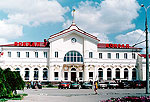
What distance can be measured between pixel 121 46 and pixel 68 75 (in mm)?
14997

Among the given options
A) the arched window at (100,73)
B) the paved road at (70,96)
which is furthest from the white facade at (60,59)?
the paved road at (70,96)

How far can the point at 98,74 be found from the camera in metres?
57.8

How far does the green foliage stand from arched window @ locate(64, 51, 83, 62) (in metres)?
33.2

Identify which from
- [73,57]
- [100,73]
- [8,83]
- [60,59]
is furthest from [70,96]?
[100,73]

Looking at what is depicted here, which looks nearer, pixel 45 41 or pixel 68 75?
pixel 68 75

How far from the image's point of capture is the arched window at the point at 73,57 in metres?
56.1

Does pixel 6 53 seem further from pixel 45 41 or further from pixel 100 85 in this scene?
pixel 100 85

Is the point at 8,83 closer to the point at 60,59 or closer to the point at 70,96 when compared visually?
the point at 70,96

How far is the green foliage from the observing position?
1874 centimetres

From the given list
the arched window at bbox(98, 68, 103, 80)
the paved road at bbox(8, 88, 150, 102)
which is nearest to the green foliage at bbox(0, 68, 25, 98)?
the paved road at bbox(8, 88, 150, 102)

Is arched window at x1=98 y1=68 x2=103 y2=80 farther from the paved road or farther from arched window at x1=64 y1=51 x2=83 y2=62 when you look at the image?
the paved road

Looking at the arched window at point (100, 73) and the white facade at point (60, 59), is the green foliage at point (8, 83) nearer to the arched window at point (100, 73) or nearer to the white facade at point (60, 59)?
the white facade at point (60, 59)

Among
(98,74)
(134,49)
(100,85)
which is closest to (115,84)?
(100,85)

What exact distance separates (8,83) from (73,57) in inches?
1434
